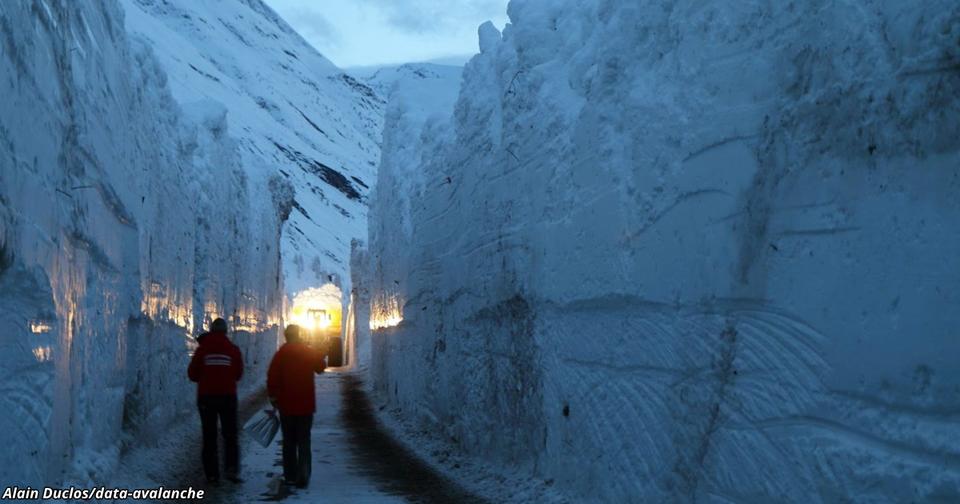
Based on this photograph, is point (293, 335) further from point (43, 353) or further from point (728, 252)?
point (728, 252)

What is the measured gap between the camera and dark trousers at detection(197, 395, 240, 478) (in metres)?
8.81

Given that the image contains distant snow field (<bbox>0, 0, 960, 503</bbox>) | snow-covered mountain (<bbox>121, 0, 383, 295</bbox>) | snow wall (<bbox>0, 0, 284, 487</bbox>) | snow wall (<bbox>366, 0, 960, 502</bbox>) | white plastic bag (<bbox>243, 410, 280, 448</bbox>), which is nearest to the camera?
snow wall (<bbox>366, 0, 960, 502</bbox>)

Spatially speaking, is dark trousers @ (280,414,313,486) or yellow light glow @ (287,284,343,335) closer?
dark trousers @ (280,414,313,486)

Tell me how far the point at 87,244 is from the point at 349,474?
4.09 meters

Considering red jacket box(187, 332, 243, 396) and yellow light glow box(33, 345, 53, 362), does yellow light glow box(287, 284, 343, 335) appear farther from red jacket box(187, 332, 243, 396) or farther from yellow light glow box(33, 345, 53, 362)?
yellow light glow box(33, 345, 53, 362)

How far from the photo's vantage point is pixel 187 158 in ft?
47.6

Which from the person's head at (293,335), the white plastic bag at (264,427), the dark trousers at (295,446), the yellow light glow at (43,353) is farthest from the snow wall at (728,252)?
the yellow light glow at (43,353)

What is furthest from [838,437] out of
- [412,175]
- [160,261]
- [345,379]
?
[345,379]

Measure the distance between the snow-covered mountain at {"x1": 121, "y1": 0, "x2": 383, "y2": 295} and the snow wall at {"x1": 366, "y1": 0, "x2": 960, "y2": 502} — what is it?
48922 mm

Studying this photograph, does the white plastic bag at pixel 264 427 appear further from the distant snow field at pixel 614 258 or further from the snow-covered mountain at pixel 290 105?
the snow-covered mountain at pixel 290 105

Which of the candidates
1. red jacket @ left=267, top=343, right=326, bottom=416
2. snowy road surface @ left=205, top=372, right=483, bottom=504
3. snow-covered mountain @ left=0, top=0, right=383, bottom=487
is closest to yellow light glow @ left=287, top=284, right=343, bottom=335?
snow-covered mountain @ left=0, top=0, right=383, bottom=487

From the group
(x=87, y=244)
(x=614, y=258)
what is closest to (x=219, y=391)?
(x=87, y=244)

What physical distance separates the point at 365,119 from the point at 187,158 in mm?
162307

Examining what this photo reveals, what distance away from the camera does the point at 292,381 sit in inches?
351
